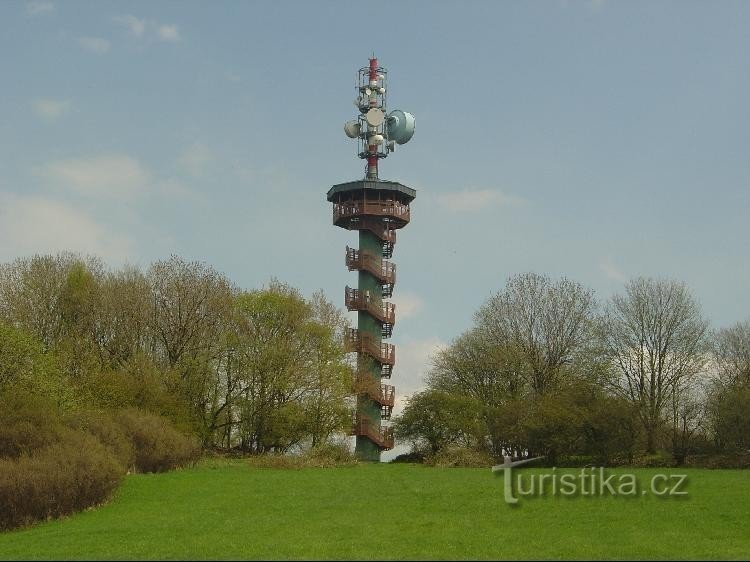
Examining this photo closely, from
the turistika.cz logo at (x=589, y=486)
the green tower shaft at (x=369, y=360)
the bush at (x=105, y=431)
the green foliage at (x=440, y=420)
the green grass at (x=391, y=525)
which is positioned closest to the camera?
the green grass at (x=391, y=525)

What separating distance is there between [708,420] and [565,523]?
89.0 ft

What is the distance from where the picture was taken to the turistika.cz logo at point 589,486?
77.2 feet

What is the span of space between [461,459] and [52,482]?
886 inches

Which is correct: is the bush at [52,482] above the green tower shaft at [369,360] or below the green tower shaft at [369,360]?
below

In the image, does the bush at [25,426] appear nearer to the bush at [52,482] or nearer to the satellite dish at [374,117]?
the bush at [52,482]

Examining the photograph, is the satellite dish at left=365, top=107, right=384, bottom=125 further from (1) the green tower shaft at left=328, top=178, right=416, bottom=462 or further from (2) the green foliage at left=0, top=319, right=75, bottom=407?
(2) the green foliage at left=0, top=319, right=75, bottom=407

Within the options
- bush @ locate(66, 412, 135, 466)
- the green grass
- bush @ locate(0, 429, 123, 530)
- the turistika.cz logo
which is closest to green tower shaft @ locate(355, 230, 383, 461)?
bush @ locate(66, 412, 135, 466)

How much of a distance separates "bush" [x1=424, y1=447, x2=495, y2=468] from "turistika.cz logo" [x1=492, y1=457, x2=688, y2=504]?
38.5 feet

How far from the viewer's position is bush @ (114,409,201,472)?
34.8 meters

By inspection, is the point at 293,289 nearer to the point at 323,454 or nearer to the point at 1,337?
the point at 323,454

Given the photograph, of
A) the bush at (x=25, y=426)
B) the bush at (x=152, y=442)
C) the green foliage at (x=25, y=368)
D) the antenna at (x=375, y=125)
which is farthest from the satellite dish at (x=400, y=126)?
the bush at (x=25, y=426)

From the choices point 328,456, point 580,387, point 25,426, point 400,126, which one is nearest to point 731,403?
point 580,387

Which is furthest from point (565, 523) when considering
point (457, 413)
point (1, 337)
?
point (457, 413)

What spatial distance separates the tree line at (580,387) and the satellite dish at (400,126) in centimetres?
1143
